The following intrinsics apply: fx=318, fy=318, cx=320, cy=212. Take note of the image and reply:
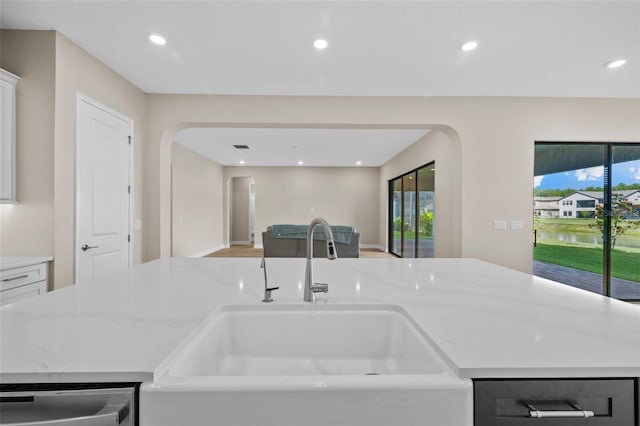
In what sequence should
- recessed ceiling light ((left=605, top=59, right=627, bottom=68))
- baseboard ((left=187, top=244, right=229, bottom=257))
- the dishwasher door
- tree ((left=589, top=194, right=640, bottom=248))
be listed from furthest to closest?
baseboard ((left=187, top=244, right=229, bottom=257)), tree ((left=589, top=194, right=640, bottom=248)), recessed ceiling light ((left=605, top=59, right=627, bottom=68)), the dishwasher door

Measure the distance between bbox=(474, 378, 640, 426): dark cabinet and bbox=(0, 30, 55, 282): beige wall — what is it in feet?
9.86

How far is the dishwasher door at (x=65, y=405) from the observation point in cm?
58

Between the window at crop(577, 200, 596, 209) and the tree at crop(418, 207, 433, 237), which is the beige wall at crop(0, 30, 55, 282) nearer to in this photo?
the tree at crop(418, 207, 433, 237)

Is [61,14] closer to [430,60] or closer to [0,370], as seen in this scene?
[0,370]

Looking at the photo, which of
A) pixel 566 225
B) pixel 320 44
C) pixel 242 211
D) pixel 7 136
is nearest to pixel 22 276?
pixel 7 136

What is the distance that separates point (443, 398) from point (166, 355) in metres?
0.56

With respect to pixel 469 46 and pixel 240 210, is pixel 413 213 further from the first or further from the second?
pixel 240 210

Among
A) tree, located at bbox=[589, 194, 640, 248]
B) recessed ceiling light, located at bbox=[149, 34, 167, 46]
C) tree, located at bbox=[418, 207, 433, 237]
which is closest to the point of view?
recessed ceiling light, located at bbox=[149, 34, 167, 46]

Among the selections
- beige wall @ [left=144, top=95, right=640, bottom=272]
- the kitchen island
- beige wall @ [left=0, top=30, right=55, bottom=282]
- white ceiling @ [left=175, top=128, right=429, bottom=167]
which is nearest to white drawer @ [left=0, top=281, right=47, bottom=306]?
beige wall @ [left=0, top=30, right=55, bottom=282]

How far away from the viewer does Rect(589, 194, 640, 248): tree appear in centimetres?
390

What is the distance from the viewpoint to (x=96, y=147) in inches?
115

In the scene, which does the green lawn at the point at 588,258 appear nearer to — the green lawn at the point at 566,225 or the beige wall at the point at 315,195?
the green lawn at the point at 566,225

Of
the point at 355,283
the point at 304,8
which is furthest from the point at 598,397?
the point at 304,8

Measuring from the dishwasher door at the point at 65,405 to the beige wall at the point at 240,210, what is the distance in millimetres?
9689
